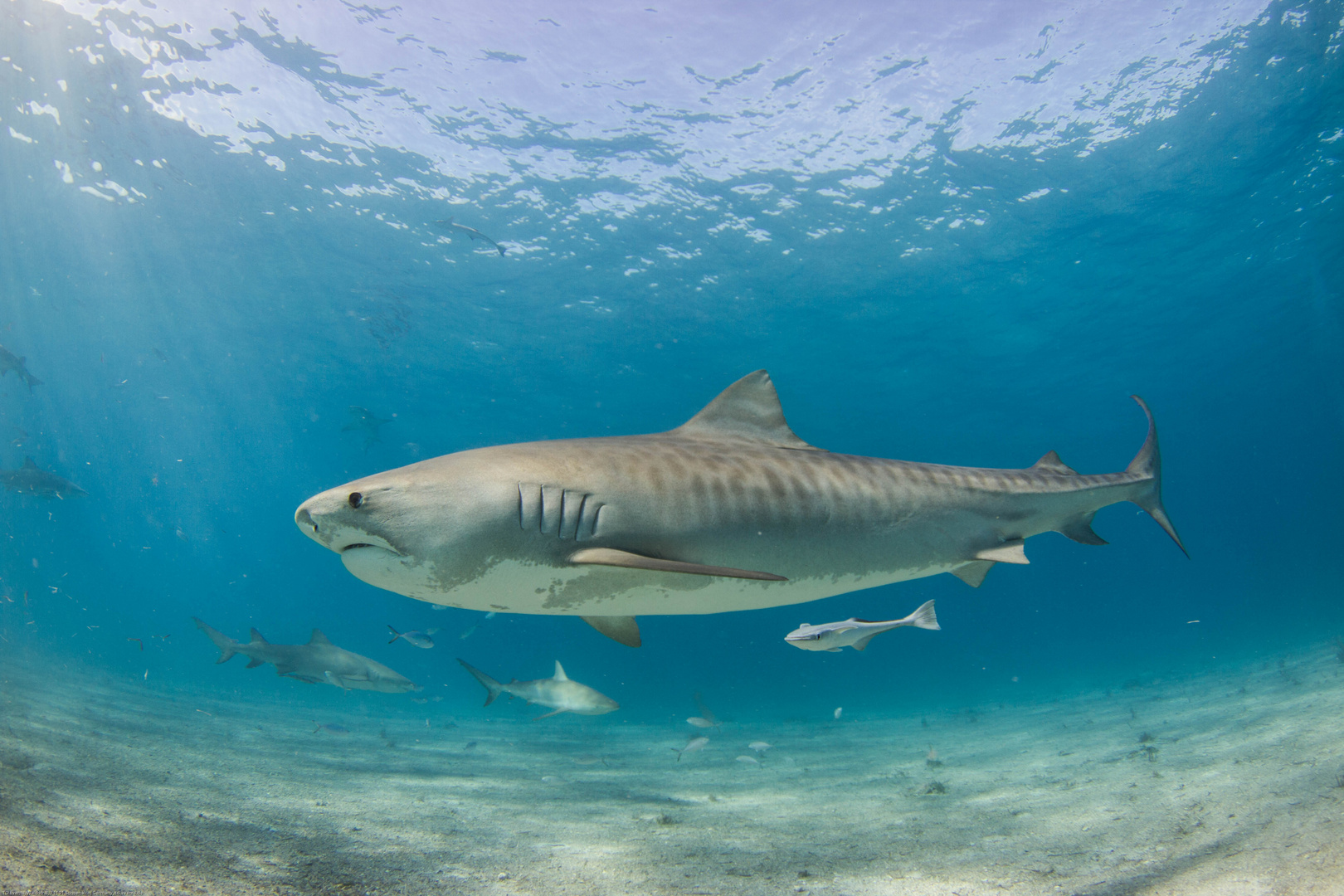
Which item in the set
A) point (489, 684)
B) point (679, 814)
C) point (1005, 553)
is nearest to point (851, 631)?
point (1005, 553)

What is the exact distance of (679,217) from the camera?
61.7 feet

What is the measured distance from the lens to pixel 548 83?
1573 cm

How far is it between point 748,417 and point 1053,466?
2.45 metres

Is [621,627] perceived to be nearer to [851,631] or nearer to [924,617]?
[851,631]

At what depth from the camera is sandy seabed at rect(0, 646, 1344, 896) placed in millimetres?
2691

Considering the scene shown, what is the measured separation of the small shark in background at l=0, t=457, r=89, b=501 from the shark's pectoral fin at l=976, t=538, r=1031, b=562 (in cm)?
2275

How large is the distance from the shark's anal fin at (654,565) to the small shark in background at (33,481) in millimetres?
21680

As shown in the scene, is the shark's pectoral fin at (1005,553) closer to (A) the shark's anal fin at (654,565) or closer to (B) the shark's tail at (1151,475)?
(B) the shark's tail at (1151,475)

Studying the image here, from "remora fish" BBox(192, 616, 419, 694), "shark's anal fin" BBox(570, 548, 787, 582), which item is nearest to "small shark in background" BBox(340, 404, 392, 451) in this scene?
"remora fish" BBox(192, 616, 419, 694)

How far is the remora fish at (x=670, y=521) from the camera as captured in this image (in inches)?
91.3

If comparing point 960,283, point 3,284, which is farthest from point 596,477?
point 3,284

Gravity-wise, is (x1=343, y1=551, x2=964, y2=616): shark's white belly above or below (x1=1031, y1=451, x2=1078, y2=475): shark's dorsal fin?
below

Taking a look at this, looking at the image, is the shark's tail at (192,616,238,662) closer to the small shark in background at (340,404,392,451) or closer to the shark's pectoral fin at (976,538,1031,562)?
the shark's pectoral fin at (976,538,1031,562)

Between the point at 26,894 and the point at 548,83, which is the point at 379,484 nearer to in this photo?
the point at 26,894
